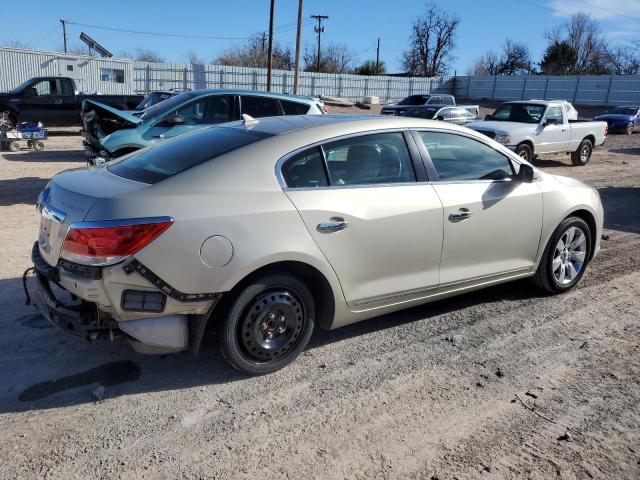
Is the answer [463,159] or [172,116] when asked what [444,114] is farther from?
[463,159]

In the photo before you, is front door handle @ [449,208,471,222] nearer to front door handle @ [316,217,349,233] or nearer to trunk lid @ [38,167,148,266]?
front door handle @ [316,217,349,233]

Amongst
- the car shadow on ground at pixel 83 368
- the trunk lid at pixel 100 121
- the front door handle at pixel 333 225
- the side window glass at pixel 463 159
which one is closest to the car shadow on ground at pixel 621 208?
the side window glass at pixel 463 159

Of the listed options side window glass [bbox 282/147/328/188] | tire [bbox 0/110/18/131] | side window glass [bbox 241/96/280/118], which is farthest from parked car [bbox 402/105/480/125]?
side window glass [bbox 282/147/328/188]

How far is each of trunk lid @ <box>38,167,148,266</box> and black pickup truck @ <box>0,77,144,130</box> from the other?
1706cm

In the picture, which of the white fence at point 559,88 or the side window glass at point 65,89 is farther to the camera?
the white fence at point 559,88

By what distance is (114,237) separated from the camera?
3.10 meters

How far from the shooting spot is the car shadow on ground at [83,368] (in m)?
3.46

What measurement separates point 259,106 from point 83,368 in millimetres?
7106

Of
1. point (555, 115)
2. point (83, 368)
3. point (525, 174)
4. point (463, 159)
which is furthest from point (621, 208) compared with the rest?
point (83, 368)

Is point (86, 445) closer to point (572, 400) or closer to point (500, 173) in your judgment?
point (572, 400)

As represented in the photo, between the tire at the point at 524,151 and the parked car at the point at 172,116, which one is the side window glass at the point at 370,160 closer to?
the parked car at the point at 172,116

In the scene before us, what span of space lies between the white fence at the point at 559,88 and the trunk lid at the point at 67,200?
155ft

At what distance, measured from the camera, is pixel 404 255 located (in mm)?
4070

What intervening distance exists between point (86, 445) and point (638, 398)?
330cm
